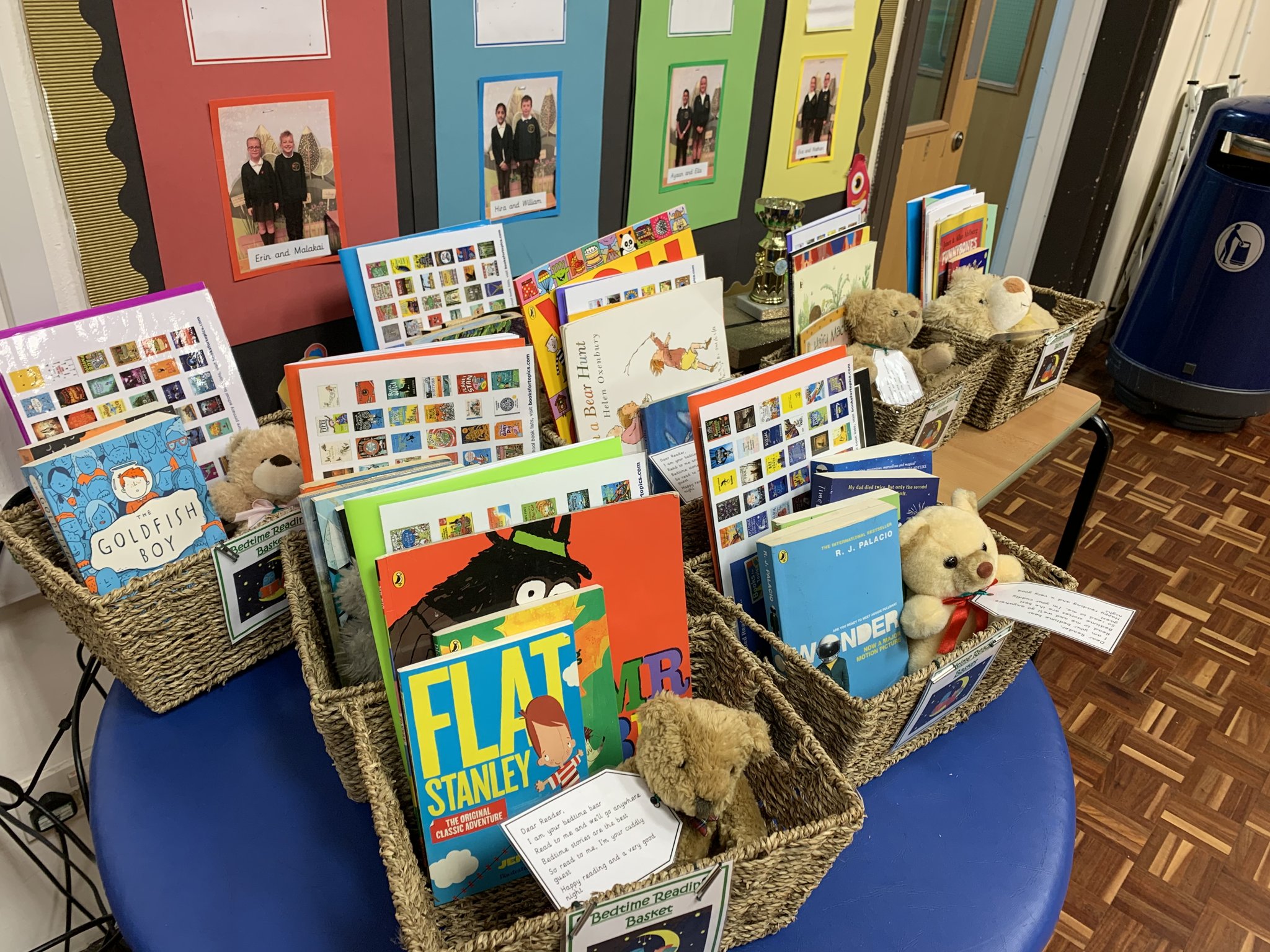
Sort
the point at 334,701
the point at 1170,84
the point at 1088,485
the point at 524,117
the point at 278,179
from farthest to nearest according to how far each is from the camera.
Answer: the point at 1170,84 → the point at 1088,485 → the point at 524,117 → the point at 278,179 → the point at 334,701

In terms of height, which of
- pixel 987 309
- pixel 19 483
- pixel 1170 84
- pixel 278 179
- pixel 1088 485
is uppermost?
pixel 1170 84

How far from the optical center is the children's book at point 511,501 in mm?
777

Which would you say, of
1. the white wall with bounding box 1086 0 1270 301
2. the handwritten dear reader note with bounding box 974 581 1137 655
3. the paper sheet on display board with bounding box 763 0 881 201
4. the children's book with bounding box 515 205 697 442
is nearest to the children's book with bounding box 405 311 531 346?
the children's book with bounding box 515 205 697 442

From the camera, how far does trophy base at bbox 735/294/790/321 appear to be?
1762 mm

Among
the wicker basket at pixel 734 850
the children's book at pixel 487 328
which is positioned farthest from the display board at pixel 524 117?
the wicker basket at pixel 734 850

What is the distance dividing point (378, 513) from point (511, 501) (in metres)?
0.12

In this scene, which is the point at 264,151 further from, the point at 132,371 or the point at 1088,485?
the point at 1088,485

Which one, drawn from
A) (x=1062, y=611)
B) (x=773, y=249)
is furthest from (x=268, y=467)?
(x=773, y=249)

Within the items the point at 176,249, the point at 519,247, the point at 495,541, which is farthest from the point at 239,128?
the point at 495,541

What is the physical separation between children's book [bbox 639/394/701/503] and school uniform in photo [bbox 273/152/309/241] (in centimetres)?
52

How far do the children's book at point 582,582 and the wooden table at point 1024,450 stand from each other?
70 centimetres

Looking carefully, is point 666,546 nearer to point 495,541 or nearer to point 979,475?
point 495,541

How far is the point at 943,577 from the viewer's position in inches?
37.8

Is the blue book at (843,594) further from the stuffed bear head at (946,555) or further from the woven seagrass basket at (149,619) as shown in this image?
the woven seagrass basket at (149,619)
